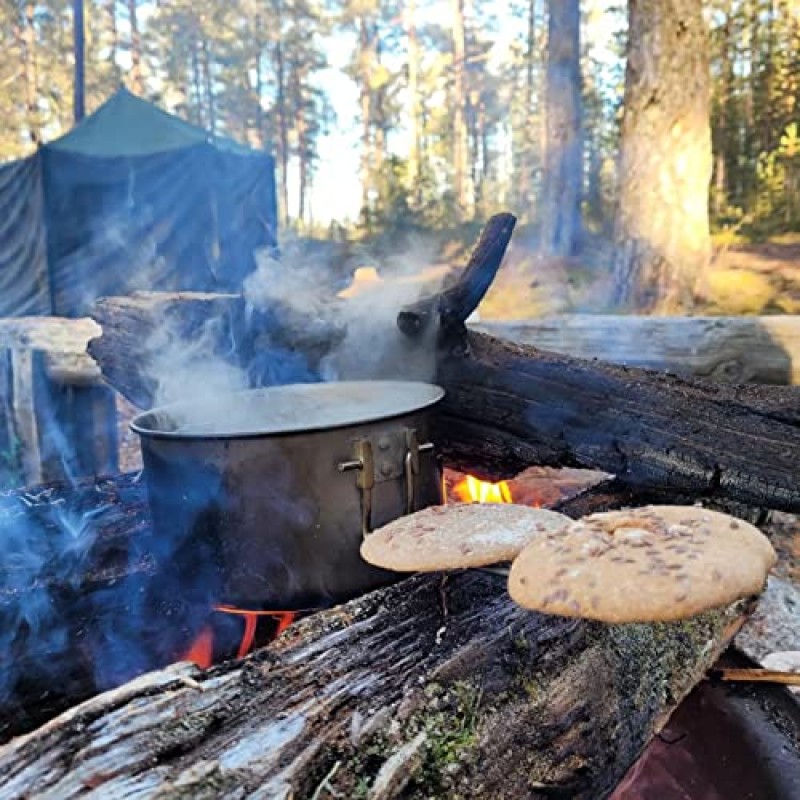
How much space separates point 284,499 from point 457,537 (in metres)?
0.75

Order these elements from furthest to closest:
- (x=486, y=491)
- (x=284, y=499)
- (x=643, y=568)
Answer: (x=486, y=491)
(x=284, y=499)
(x=643, y=568)

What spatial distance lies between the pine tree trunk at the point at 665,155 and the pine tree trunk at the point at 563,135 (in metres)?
6.94

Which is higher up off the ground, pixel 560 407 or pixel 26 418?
pixel 560 407

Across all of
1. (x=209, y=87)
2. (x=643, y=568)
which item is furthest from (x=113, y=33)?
(x=643, y=568)

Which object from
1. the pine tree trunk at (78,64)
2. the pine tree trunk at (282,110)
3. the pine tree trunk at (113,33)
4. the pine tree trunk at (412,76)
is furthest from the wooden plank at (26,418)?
the pine tree trunk at (282,110)

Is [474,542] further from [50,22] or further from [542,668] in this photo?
Answer: [50,22]

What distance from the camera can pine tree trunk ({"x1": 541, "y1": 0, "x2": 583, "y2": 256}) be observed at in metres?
12.5

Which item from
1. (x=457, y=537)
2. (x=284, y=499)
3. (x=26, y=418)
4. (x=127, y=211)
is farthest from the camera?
(x=127, y=211)

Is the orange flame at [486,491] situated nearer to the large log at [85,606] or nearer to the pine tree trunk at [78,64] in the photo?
the large log at [85,606]

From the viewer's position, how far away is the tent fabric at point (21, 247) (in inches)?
403

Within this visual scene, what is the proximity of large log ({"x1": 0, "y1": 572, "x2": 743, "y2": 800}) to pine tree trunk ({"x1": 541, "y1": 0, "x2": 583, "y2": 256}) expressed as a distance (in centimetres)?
1270

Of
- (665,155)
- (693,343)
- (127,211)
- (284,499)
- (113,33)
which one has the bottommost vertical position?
(284,499)

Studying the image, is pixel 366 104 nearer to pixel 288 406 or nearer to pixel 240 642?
pixel 288 406

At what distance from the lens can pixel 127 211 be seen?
35.5 ft
